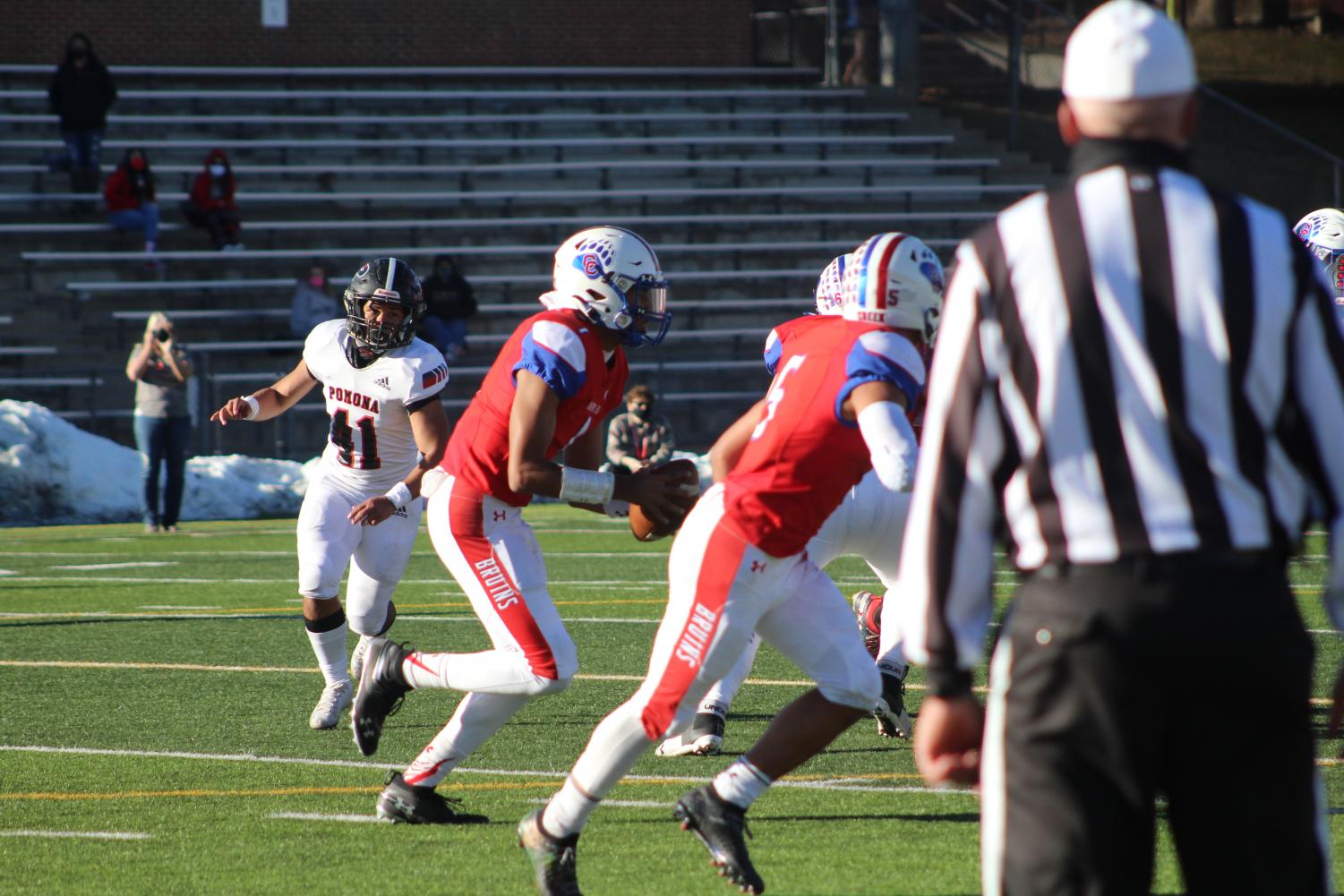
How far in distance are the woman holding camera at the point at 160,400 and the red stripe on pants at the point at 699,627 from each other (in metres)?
11.1

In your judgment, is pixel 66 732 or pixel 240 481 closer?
pixel 66 732

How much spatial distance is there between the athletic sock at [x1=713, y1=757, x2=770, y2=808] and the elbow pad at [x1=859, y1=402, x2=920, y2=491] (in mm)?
853

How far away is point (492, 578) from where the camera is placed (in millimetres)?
5305

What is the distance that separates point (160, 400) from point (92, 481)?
224 centimetres

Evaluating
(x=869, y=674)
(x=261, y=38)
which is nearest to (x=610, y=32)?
(x=261, y=38)

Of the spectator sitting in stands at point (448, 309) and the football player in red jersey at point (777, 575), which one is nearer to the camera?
the football player in red jersey at point (777, 575)

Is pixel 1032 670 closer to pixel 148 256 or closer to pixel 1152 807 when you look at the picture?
pixel 1152 807

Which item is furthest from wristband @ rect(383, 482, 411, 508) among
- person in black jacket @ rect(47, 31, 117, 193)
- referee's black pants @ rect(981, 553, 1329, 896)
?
person in black jacket @ rect(47, 31, 117, 193)

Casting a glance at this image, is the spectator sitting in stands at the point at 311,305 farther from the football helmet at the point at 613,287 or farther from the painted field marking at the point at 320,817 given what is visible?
the football helmet at the point at 613,287

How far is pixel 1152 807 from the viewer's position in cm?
264

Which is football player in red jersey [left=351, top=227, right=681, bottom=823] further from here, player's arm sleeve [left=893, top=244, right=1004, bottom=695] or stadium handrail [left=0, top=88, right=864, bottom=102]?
stadium handrail [left=0, top=88, right=864, bottom=102]

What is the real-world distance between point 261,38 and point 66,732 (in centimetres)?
2028

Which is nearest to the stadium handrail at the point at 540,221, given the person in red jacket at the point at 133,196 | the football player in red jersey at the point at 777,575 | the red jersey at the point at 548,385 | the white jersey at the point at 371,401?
the person in red jacket at the point at 133,196

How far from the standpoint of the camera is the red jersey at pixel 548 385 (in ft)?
16.6
